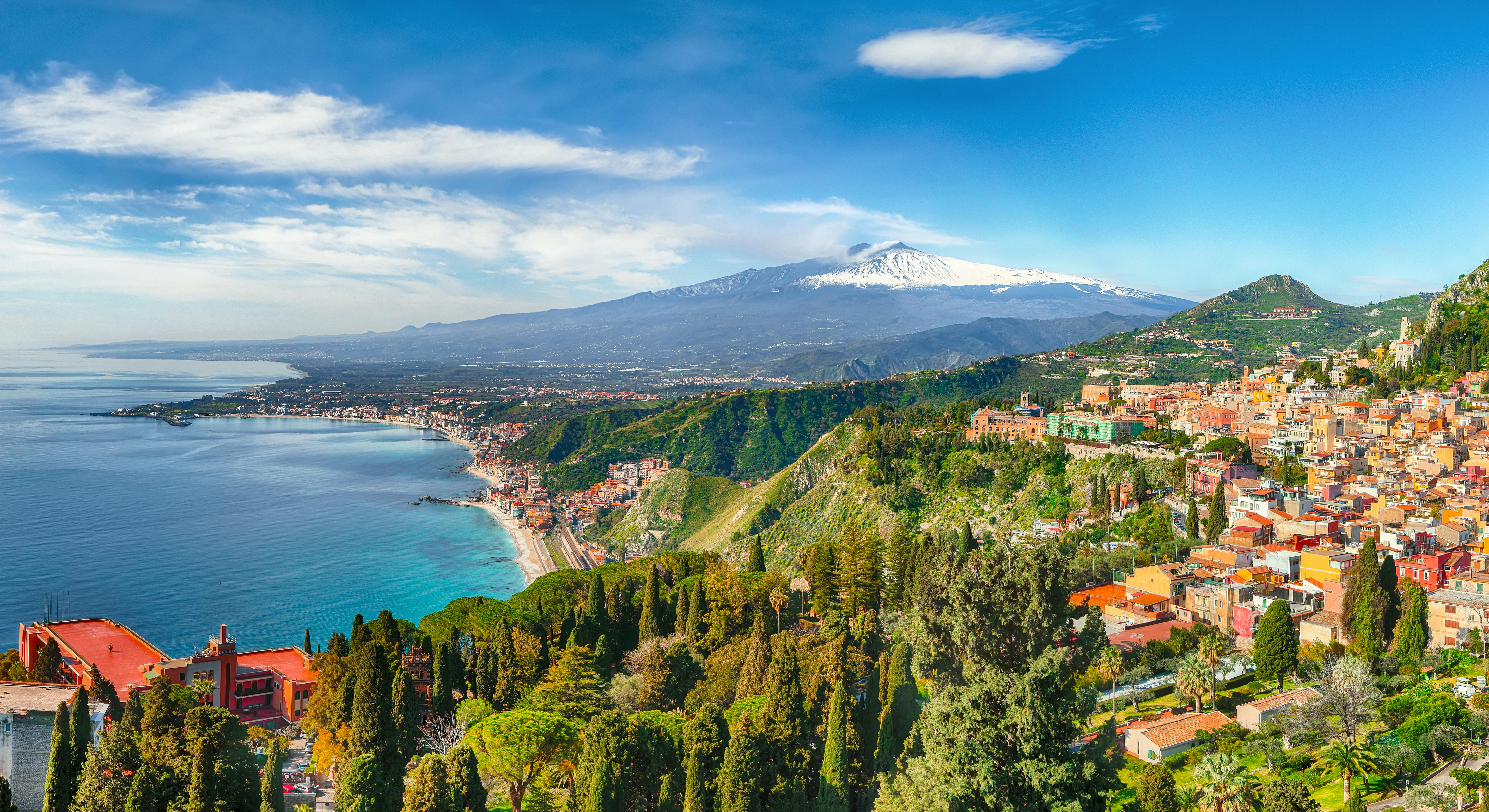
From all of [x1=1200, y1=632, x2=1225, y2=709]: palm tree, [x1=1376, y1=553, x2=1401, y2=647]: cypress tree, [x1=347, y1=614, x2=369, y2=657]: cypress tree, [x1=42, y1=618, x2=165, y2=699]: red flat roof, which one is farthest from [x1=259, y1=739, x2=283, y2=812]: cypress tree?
[x1=1376, y1=553, x2=1401, y2=647]: cypress tree

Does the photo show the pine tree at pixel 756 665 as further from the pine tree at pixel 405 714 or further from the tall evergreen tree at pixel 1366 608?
the tall evergreen tree at pixel 1366 608

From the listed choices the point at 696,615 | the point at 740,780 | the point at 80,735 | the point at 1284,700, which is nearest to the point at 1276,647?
the point at 1284,700

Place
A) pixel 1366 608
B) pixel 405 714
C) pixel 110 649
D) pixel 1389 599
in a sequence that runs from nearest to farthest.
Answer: pixel 405 714
pixel 1366 608
pixel 1389 599
pixel 110 649

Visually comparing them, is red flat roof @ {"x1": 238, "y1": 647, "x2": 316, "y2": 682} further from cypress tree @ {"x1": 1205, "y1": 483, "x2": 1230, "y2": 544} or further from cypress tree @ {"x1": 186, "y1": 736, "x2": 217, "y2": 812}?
cypress tree @ {"x1": 1205, "y1": 483, "x2": 1230, "y2": 544}

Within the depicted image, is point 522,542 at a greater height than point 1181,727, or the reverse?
point 1181,727

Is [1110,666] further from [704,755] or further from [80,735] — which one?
[80,735]

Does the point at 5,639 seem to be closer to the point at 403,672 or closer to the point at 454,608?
the point at 454,608
